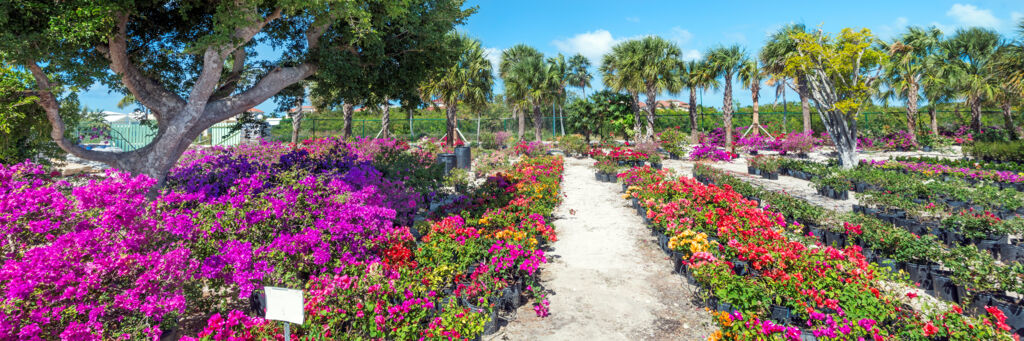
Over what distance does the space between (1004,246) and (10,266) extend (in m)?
9.70

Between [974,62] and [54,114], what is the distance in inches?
1238

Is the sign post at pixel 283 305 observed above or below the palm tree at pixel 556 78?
below

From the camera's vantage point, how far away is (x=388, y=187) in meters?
6.25

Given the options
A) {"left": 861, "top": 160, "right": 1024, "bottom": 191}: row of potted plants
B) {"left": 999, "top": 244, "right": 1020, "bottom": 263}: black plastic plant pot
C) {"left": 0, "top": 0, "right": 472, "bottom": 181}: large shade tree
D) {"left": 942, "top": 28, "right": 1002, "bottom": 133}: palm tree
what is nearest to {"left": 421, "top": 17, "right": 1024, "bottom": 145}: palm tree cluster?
{"left": 942, "top": 28, "right": 1002, "bottom": 133}: palm tree

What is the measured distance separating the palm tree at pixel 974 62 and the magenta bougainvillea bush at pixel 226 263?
2487 centimetres

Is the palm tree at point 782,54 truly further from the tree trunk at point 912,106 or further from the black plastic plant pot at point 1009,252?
the black plastic plant pot at point 1009,252

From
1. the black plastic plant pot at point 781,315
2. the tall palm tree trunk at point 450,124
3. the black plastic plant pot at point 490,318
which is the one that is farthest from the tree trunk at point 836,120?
the black plastic plant pot at point 490,318

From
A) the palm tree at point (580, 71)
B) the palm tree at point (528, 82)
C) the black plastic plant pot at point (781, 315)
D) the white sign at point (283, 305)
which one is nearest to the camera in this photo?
the white sign at point (283, 305)

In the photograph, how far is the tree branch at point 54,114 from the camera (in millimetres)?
5211

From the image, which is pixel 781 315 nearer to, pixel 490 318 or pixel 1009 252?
pixel 490 318

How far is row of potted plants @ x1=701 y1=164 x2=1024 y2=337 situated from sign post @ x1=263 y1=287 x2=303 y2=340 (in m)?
5.46

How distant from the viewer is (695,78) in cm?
2092

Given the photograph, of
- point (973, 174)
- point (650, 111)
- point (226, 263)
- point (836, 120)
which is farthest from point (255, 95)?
point (650, 111)

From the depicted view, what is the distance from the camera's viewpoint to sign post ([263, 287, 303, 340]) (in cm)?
257
